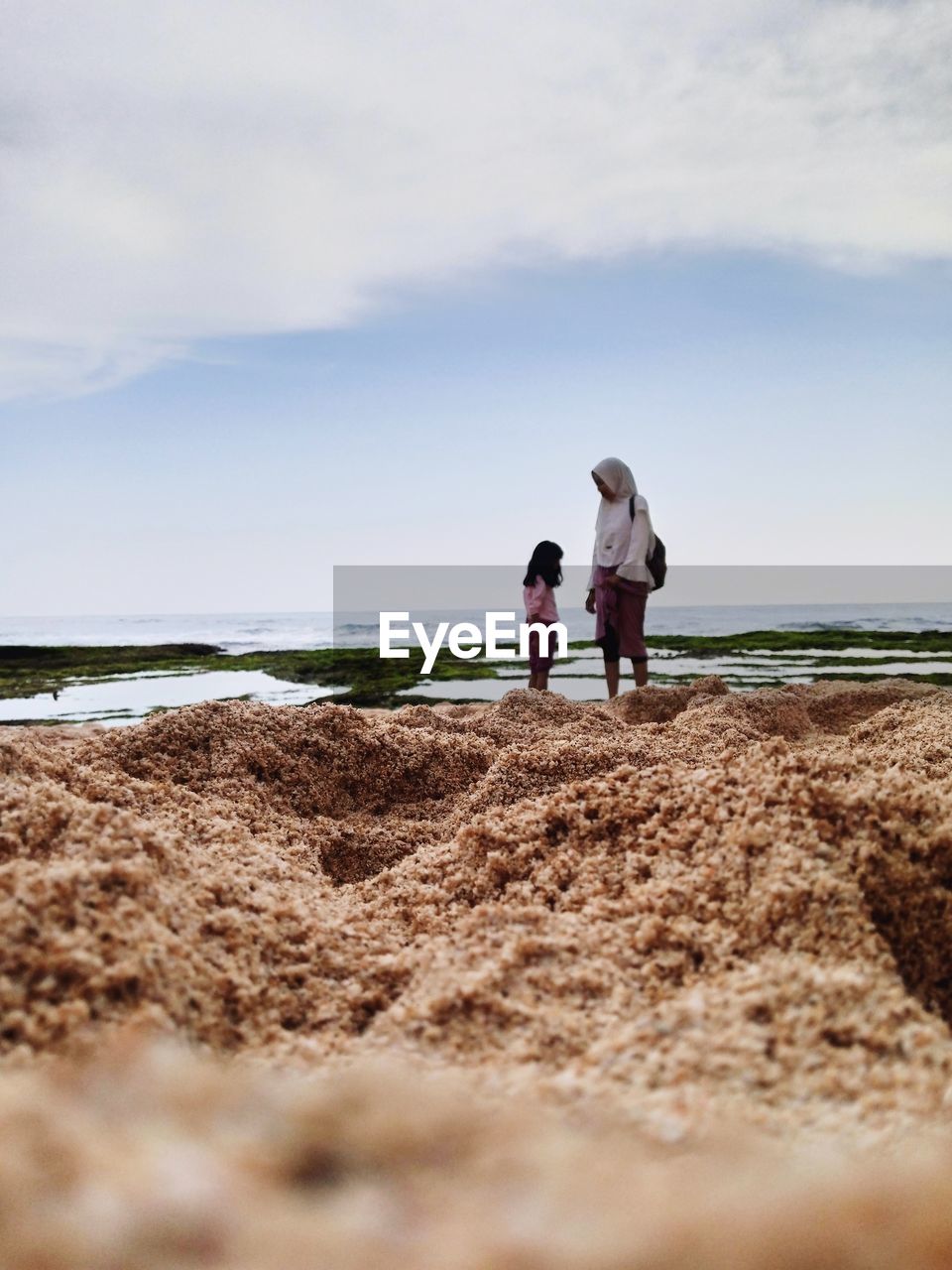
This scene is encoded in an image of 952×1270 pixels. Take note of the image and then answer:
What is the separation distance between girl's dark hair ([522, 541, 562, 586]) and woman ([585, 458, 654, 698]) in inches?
27.7

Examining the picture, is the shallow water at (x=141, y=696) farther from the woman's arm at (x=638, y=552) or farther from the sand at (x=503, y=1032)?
the sand at (x=503, y=1032)

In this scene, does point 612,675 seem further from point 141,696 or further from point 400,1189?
point 400,1189

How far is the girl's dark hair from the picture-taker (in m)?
7.55

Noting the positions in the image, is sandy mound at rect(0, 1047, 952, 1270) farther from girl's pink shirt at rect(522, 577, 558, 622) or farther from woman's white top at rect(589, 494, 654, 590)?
girl's pink shirt at rect(522, 577, 558, 622)

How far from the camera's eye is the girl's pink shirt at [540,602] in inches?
294

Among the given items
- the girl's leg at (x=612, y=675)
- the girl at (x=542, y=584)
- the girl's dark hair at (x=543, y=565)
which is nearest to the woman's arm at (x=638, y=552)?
the girl's leg at (x=612, y=675)

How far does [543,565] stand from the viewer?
7574 millimetres

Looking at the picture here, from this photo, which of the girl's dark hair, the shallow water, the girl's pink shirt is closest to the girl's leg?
the girl's pink shirt

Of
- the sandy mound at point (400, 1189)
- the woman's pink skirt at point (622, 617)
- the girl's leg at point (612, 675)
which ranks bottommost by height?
the sandy mound at point (400, 1189)

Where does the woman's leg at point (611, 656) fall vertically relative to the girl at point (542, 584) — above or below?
below

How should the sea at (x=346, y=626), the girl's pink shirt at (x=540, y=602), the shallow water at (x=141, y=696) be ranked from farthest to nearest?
the sea at (x=346, y=626)
the girl's pink shirt at (x=540, y=602)
the shallow water at (x=141, y=696)

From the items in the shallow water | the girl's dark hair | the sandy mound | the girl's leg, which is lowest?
the shallow water

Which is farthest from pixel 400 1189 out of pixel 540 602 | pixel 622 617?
pixel 540 602

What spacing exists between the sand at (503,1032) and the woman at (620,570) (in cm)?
457
